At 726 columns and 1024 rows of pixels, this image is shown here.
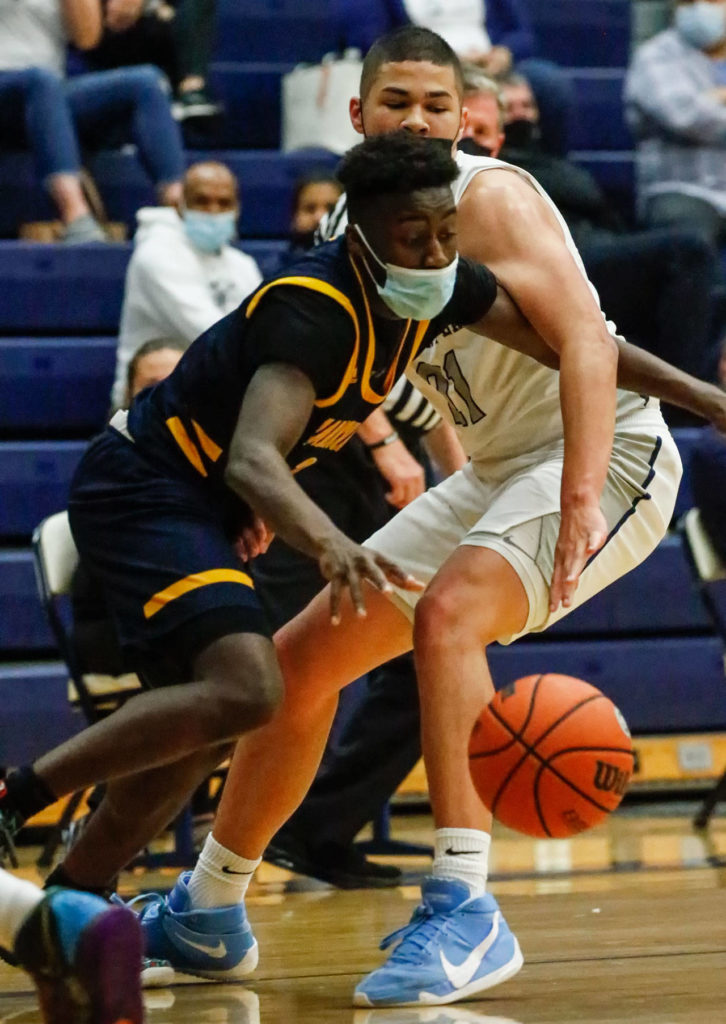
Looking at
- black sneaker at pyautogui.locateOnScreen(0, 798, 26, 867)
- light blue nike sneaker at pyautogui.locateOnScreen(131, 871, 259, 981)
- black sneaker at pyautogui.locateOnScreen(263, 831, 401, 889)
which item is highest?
black sneaker at pyautogui.locateOnScreen(0, 798, 26, 867)

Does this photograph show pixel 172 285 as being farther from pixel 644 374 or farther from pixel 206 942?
pixel 206 942

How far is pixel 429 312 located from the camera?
9.51ft

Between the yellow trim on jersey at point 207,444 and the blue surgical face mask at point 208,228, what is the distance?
11.5ft

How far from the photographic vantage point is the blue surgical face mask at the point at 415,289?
286 centimetres

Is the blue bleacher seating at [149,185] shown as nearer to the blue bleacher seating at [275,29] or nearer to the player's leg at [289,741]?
the blue bleacher seating at [275,29]

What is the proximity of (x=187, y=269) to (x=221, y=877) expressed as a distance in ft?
11.4

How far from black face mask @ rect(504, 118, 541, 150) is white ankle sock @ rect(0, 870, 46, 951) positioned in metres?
5.23

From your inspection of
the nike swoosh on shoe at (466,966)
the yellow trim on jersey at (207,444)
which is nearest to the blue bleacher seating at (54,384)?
the yellow trim on jersey at (207,444)

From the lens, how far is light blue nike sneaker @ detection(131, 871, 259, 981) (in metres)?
3.29

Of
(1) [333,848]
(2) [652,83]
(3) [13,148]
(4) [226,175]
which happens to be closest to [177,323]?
(4) [226,175]

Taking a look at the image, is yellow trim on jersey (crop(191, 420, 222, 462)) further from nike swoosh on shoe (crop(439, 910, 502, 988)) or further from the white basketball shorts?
nike swoosh on shoe (crop(439, 910, 502, 988))

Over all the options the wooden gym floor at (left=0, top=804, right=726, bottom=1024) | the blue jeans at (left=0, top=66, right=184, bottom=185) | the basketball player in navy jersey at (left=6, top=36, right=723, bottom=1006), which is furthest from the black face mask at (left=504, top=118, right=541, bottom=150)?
the basketball player in navy jersey at (left=6, top=36, right=723, bottom=1006)

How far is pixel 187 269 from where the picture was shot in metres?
6.32

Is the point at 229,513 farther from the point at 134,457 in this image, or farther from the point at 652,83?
the point at 652,83
